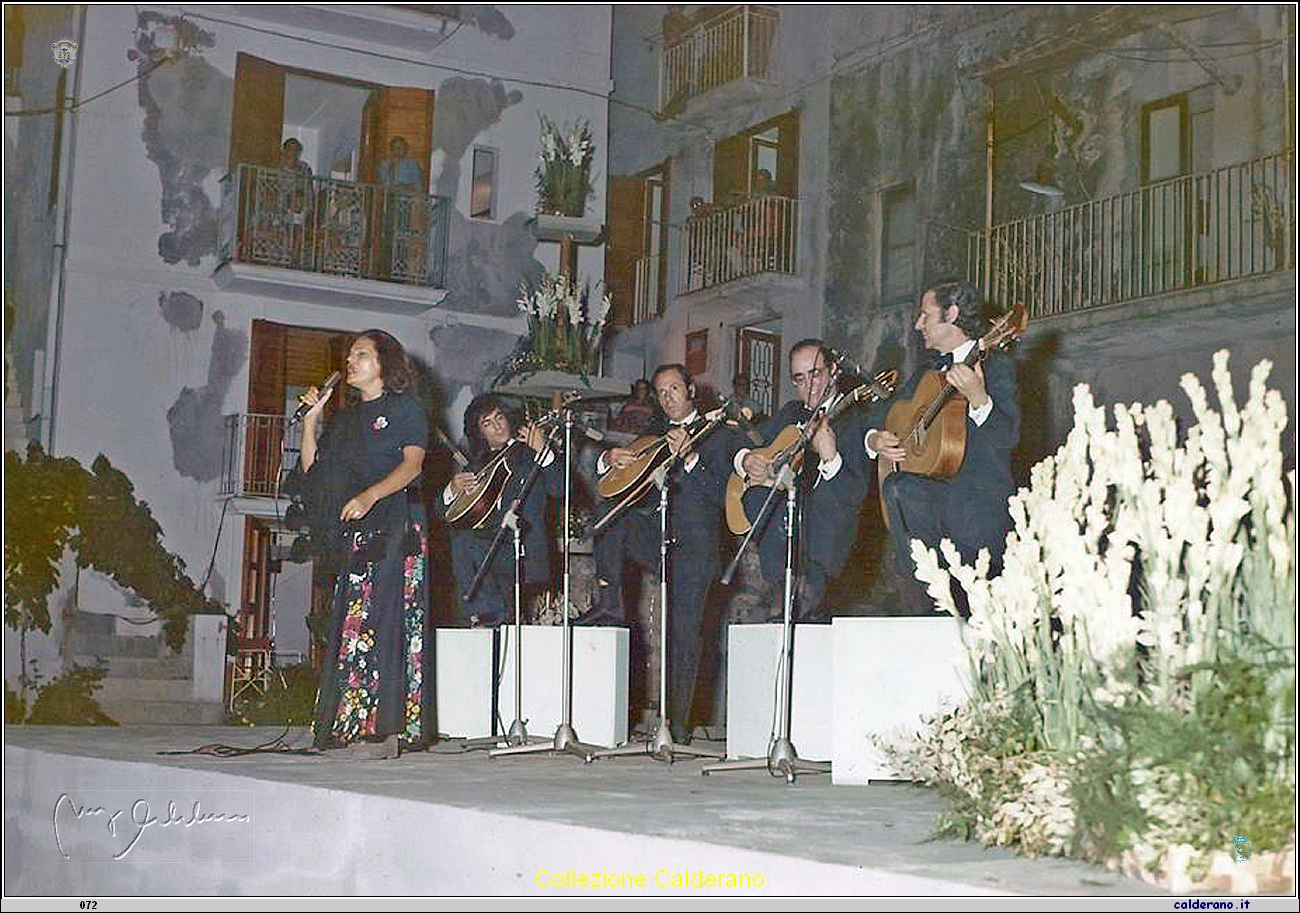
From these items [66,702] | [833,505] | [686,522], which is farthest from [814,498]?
[66,702]

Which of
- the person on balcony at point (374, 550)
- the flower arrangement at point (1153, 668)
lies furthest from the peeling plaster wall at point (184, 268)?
the flower arrangement at point (1153, 668)

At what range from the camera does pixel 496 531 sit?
5594 millimetres

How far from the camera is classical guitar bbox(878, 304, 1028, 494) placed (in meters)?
4.13

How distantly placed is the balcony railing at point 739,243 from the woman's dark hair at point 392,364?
2050 mm

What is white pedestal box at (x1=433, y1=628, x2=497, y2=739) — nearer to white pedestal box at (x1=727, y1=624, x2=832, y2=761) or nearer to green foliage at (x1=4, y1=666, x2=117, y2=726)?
white pedestal box at (x1=727, y1=624, x2=832, y2=761)

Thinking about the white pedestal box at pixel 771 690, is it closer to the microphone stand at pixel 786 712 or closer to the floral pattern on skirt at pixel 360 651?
the microphone stand at pixel 786 712

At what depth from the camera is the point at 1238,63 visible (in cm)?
456

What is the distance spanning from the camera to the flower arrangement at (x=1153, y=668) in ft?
7.70

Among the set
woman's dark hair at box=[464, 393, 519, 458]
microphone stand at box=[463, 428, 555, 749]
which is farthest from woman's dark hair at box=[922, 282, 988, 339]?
woman's dark hair at box=[464, 393, 519, 458]

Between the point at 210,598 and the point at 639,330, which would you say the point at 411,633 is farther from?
the point at 639,330

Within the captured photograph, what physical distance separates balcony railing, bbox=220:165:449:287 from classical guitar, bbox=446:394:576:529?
3.52 ft

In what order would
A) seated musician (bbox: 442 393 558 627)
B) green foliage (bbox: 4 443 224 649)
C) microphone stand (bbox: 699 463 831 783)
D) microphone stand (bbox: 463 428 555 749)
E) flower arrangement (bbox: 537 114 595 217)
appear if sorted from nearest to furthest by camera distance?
1. microphone stand (bbox: 699 463 831 783)
2. microphone stand (bbox: 463 428 555 749)
3. seated musician (bbox: 442 393 558 627)
4. green foliage (bbox: 4 443 224 649)
5. flower arrangement (bbox: 537 114 595 217)

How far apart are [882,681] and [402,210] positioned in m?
3.39

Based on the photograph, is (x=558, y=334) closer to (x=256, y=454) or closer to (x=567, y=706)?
(x=256, y=454)
